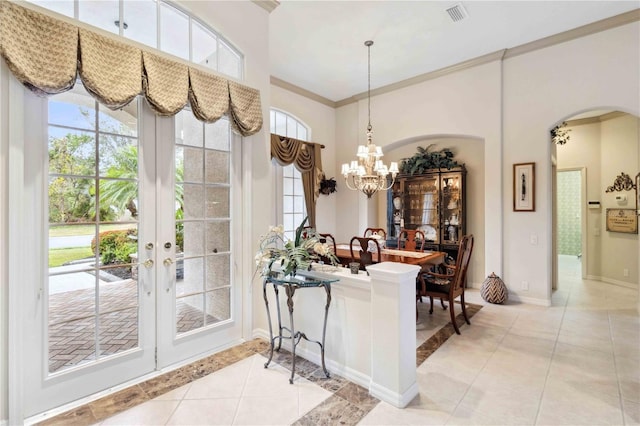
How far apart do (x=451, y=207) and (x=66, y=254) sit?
17.2 feet

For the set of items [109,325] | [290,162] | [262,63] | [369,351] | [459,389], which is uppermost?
[262,63]

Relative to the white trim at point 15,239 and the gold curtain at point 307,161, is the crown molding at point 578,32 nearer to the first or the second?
the gold curtain at point 307,161

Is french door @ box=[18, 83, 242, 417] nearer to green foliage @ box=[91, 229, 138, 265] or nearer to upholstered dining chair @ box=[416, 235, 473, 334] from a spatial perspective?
green foliage @ box=[91, 229, 138, 265]

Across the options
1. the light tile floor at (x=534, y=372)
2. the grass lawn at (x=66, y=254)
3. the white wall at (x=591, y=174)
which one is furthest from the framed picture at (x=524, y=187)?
the grass lawn at (x=66, y=254)

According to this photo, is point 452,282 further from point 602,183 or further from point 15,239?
point 602,183

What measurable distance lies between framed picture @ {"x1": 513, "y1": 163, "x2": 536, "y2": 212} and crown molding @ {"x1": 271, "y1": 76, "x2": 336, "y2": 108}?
370cm

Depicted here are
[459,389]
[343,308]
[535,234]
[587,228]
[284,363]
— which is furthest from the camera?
[587,228]

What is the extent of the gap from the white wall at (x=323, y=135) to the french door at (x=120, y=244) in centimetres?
302

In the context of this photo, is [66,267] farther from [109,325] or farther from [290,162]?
[290,162]

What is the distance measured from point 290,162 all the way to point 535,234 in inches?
152

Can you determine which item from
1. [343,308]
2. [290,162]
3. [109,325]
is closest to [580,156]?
[290,162]

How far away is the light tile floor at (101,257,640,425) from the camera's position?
6.70 ft

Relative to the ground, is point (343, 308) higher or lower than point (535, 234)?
lower

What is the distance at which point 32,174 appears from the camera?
6.64 ft
